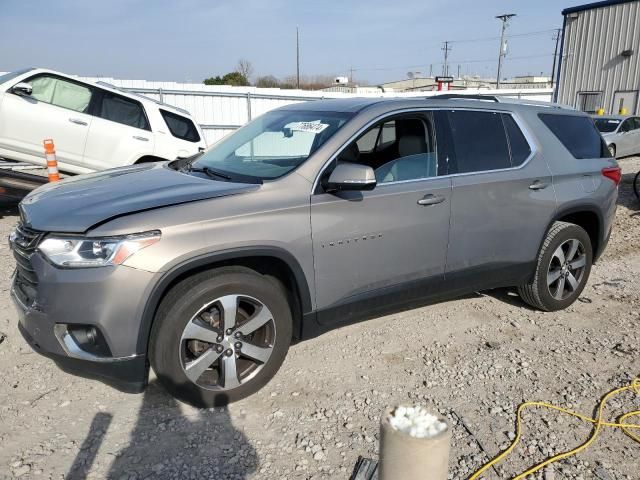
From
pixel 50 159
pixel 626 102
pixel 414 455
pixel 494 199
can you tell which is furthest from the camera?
pixel 626 102

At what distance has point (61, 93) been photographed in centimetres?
719

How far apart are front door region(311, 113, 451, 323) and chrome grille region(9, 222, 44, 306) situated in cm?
150

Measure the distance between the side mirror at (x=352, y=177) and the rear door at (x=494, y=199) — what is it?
0.88 metres

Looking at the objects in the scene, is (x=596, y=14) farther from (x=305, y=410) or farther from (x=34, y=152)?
(x=305, y=410)

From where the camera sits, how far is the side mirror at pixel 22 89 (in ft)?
22.0

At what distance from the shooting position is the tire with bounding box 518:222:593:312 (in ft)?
13.7

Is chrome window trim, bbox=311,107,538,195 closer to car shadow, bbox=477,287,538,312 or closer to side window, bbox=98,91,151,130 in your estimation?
car shadow, bbox=477,287,538,312

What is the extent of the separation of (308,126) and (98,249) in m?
1.63

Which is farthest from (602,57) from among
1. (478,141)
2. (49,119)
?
(49,119)

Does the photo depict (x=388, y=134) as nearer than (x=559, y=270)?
Yes

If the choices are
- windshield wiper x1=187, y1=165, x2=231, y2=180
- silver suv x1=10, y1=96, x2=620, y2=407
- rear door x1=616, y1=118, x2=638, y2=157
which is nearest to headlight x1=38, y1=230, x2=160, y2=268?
silver suv x1=10, y1=96, x2=620, y2=407

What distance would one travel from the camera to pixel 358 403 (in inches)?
118

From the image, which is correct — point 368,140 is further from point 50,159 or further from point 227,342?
point 50,159

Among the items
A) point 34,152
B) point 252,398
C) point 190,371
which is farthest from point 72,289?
point 34,152
